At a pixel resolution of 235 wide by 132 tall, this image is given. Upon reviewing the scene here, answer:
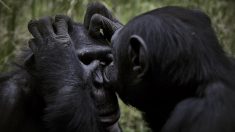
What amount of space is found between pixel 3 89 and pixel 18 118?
204mm

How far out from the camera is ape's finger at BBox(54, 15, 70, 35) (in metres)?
4.21

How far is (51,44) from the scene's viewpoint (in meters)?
4.17

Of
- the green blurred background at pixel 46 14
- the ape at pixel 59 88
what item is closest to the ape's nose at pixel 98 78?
the ape at pixel 59 88

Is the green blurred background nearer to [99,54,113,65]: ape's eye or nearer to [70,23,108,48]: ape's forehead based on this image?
[70,23,108,48]: ape's forehead

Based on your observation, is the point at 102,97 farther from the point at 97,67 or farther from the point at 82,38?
the point at 82,38

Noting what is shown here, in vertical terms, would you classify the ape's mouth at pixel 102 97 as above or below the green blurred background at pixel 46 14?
above

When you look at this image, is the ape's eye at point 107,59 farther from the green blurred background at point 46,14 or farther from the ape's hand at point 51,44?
the green blurred background at point 46,14

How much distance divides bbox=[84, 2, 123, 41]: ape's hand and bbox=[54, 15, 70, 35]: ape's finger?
0.54 ft

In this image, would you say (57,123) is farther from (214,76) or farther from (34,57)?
(214,76)

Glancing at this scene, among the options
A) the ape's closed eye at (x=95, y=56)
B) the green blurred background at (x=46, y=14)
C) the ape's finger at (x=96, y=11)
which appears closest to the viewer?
the ape's closed eye at (x=95, y=56)

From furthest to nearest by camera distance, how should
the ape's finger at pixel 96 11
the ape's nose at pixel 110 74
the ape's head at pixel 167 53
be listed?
the ape's finger at pixel 96 11 → the ape's nose at pixel 110 74 → the ape's head at pixel 167 53

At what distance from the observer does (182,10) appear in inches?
150

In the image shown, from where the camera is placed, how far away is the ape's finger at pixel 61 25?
4.21m

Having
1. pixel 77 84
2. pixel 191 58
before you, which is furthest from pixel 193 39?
pixel 77 84
